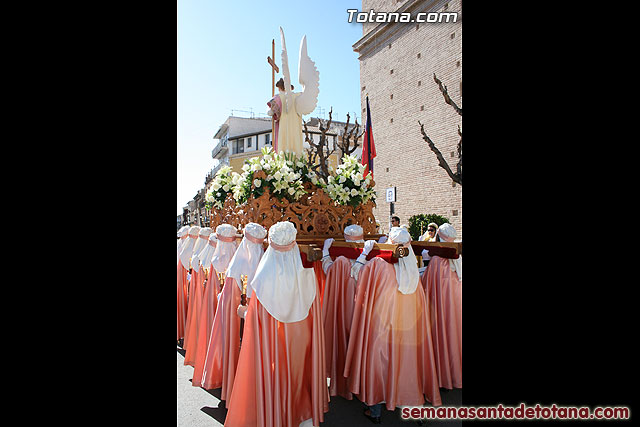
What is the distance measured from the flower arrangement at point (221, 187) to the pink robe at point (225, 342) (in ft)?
7.08

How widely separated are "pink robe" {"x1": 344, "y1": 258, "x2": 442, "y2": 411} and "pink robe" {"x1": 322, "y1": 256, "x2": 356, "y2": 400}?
0.48 m

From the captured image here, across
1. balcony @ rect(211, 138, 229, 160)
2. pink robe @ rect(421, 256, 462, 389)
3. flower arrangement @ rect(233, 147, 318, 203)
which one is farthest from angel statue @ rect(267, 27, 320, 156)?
balcony @ rect(211, 138, 229, 160)

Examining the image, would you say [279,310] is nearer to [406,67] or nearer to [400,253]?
[400,253]

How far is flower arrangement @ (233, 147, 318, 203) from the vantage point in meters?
5.18

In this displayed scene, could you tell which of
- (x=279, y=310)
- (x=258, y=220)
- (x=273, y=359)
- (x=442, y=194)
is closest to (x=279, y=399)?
(x=273, y=359)

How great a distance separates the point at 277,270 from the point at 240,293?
3.90ft

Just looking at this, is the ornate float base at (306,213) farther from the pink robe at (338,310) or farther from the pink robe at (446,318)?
the pink robe at (446,318)

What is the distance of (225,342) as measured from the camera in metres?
4.17

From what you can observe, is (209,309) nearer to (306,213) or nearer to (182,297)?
(306,213)

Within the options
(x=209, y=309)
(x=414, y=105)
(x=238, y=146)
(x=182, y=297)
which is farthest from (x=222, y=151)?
(x=209, y=309)

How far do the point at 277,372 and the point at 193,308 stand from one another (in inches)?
110

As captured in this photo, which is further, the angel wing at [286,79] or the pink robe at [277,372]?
the angel wing at [286,79]

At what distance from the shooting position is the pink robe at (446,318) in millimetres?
4758

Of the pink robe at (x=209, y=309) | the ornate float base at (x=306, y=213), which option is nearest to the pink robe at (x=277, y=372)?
the pink robe at (x=209, y=309)
